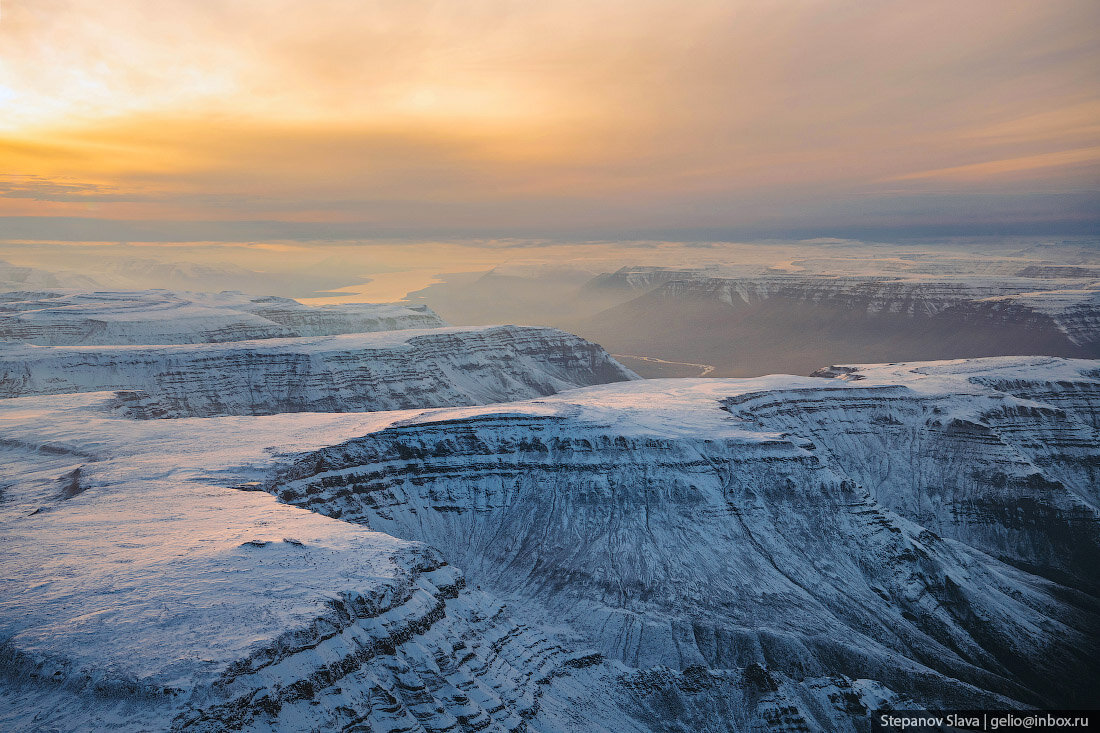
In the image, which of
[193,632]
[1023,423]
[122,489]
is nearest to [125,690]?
[193,632]

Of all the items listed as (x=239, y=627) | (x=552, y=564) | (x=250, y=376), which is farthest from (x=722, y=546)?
(x=250, y=376)

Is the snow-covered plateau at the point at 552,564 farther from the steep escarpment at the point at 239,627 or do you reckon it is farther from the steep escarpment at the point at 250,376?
the steep escarpment at the point at 250,376

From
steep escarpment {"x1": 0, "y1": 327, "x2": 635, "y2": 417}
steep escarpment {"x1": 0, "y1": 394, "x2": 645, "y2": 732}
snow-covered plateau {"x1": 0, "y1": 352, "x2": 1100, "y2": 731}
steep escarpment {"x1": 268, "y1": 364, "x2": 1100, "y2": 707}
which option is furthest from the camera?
steep escarpment {"x1": 0, "y1": 327, "x2": 635, "y2": 417}

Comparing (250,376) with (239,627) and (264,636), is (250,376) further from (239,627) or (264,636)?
(264,636)

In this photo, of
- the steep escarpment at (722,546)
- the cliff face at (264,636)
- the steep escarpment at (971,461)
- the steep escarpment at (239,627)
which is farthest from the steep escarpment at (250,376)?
the steep escarpment at (971,461)

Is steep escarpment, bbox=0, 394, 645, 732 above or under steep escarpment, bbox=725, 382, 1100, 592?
above

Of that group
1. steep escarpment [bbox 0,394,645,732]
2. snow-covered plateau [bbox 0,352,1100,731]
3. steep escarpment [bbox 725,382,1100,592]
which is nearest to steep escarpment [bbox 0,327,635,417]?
snow-covered plateau [bbox 0,352,1100,731]

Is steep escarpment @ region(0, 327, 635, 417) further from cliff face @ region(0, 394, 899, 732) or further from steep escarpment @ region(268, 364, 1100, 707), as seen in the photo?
cliff face @ region(0, 394, 899, 732)
